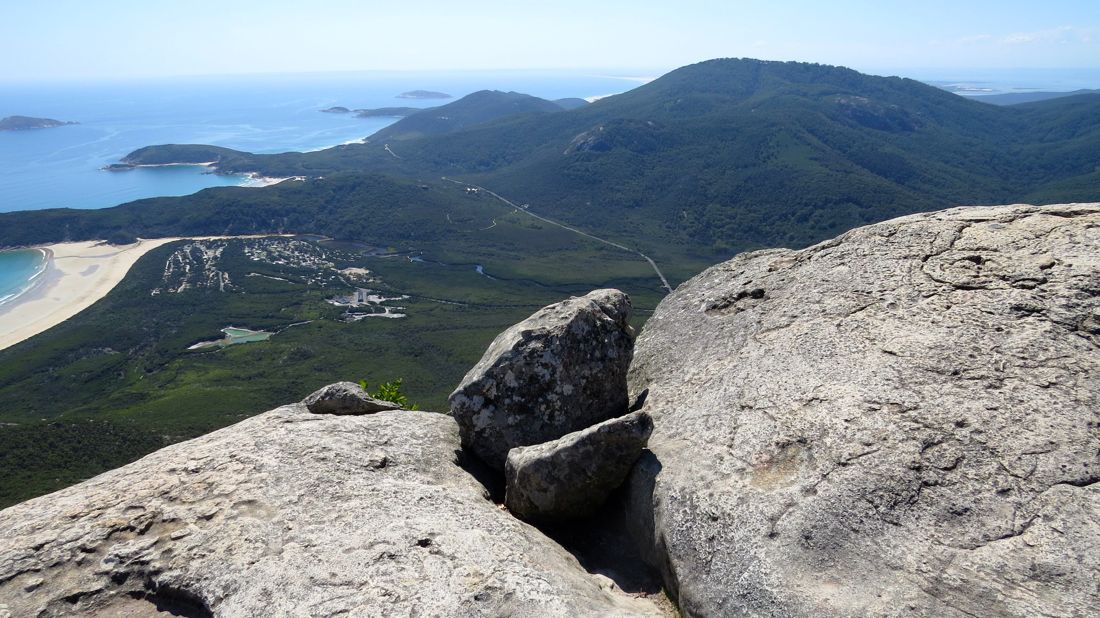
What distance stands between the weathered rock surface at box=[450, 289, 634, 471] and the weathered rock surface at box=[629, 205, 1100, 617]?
1.39m

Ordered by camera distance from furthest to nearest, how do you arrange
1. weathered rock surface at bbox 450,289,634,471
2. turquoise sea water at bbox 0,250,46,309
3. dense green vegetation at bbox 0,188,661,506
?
turquoise sea water at bbox 0,250,46,309 < dense green vegetation at bbox 0,188,661,506 < weathered rock surface at bbox 450,289,634,471

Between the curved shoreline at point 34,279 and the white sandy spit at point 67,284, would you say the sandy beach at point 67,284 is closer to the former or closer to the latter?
the white sandy spit at point 67,284

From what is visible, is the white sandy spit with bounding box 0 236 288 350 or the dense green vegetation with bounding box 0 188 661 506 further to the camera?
the white sandy spit with bounding box 0 236 288 350

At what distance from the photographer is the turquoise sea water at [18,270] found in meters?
144

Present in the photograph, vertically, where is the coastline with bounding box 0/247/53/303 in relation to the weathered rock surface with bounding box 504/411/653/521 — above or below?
below

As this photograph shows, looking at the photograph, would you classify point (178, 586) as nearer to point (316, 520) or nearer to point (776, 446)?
point (316, 520)

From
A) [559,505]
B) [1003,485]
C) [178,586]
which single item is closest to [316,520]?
[178,586]

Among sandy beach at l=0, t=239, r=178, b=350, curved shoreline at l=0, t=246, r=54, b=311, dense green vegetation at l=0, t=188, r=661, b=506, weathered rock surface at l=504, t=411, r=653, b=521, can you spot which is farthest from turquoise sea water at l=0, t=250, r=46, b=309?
weathered rock surface at l=504, t=411, r=653, b=521

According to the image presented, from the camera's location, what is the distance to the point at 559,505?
1125cm

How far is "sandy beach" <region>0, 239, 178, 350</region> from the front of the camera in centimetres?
12294

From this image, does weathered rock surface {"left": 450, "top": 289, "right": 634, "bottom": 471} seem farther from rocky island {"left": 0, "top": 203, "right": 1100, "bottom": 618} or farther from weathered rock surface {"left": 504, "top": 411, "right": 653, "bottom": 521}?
weathered rock surface {"left": 504, "top": 411, "right": 653, "bottom": 521}

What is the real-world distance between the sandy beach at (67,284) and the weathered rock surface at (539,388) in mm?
138207

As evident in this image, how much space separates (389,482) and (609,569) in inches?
167

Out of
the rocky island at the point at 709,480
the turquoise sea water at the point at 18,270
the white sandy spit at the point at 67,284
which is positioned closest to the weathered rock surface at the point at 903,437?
the rocky island at the point at 709,480
